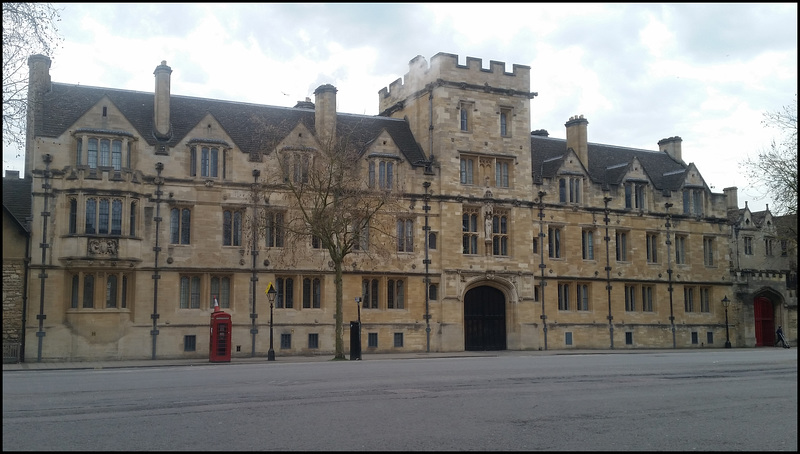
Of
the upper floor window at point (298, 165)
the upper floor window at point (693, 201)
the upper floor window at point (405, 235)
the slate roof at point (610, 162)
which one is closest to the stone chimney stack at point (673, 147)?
the slate roof at point (610, 162)

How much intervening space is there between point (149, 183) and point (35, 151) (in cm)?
474

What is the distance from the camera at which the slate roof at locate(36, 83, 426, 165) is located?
113ft

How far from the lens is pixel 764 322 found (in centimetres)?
5138

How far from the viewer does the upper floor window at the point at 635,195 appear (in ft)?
156

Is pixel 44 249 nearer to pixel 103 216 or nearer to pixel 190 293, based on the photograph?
pixel 103 216

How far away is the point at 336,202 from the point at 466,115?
12.6m

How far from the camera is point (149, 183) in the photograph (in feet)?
115

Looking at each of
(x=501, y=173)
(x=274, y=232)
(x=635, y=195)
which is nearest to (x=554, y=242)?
(x=501, y=173)

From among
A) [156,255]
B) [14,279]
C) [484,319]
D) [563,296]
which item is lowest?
[484,319]

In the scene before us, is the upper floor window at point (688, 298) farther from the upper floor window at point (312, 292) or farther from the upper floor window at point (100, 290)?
the upper floor window at point (100, 290)

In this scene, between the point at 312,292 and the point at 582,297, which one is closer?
the point at 312,292

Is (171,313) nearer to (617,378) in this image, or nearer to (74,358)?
(74,358)

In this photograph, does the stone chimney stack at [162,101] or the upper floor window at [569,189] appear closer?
the stone chimney stack at [162,101]

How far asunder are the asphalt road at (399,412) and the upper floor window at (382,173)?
19.0 metres
